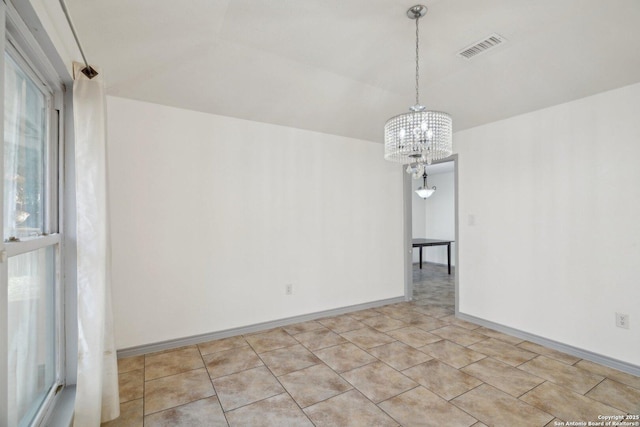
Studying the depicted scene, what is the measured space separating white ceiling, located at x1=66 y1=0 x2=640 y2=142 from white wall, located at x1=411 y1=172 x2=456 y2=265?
4.86 metres

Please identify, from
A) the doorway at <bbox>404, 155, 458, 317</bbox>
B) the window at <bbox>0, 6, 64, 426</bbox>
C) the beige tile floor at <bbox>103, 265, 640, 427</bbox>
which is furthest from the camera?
the doorway at <bbox>404, 155, 458, 317</bbox>

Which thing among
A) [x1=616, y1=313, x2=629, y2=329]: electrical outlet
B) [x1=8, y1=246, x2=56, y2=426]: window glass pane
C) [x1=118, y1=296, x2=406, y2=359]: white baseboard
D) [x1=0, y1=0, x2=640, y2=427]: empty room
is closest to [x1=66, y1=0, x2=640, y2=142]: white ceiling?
[x1=0, y1=0, x2=640, y2=427]: empty room

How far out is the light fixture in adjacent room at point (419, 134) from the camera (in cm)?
191

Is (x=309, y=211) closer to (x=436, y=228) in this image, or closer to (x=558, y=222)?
(x=558, y=222)

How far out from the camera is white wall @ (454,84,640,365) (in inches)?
101

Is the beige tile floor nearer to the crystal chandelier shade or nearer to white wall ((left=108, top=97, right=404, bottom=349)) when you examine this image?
white wall ((left=108, top=97, right=404, bottom=349))

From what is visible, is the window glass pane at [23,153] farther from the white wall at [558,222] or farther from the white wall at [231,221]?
the white wall at [558,222]

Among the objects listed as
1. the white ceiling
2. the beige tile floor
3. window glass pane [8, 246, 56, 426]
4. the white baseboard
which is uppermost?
the white ceiling

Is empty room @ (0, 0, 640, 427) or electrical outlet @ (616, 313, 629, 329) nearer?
empty room @ (0, 0, 640, 427)

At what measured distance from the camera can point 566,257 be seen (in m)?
2.92

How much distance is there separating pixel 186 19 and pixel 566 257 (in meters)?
3.77

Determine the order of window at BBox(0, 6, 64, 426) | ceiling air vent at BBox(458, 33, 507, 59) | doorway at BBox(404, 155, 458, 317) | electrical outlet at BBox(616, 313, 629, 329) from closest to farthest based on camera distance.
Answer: window at BBox(0, 6, 64, 426) → ceiling air vent at BBox(458, 33, 507, 59) → electrical outlet at BBox(616, 313, 629, 329) → doorway at BBox(404, 155, 458, 317)

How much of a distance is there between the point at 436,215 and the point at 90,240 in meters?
7.88

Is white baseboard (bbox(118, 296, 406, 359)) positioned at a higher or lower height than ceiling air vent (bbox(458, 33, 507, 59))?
lower
